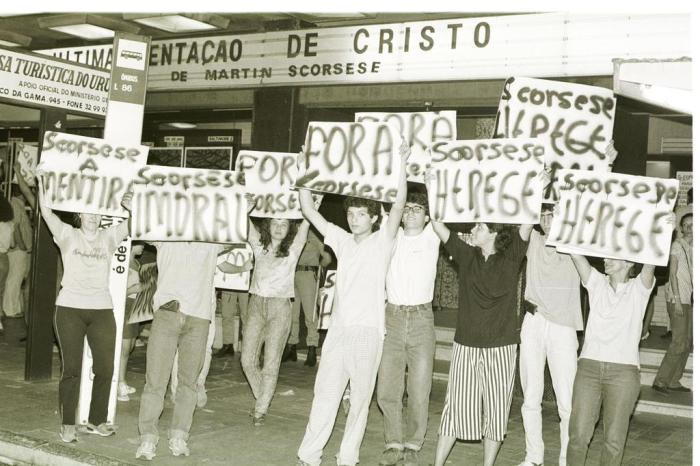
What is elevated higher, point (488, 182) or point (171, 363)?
point (488, 182)

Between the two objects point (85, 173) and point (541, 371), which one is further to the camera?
point (85, 173)

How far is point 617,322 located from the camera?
20.7 ft

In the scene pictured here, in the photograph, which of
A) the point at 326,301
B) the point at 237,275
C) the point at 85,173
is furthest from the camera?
the point at 326,301

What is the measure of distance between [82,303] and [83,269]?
282mm

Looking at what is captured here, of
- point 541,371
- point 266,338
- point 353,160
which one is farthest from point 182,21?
point 541,371

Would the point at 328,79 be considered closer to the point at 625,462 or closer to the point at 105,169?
the point at 105,169

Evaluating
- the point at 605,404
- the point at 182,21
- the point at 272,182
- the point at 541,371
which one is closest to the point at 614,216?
the point at 605,404

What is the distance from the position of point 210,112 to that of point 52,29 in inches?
101

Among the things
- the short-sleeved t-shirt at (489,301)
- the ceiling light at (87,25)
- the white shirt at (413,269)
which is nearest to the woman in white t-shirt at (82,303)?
the white shirt at (413,269)

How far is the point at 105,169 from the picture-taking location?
7.64 metres

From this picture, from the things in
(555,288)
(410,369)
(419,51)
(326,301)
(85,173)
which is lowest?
(410,369)

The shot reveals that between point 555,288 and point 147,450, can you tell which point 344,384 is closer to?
point 147,450

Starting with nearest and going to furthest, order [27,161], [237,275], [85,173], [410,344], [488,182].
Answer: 1. [488,182]
2. [410,344]
3. [85,173]
4. [237,275]
5. [27,161]

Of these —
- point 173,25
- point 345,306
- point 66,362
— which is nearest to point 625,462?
point 345,306
